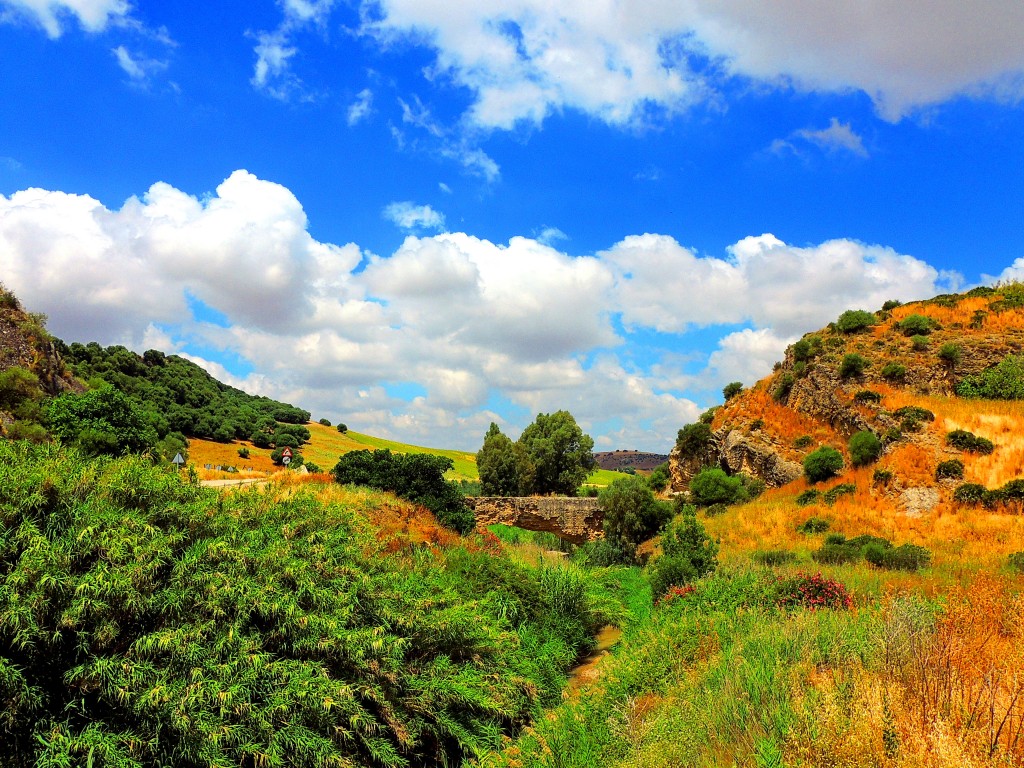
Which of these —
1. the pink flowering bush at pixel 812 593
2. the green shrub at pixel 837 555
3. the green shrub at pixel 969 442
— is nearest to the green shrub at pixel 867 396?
the green shrub at pixel 969 442

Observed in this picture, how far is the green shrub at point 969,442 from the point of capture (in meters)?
23.5

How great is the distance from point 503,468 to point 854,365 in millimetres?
26981

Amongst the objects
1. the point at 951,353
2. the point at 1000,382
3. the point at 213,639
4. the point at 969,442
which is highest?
the point at 951,353

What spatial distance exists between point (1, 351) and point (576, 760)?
4244 centimetres

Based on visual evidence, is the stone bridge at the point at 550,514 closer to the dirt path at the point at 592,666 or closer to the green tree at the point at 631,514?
the green tree at the point at 631,514

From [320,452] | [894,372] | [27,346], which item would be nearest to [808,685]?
[894,372]

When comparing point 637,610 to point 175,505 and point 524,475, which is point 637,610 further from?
point 524,475

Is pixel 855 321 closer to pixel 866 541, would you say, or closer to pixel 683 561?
pixel 866 541

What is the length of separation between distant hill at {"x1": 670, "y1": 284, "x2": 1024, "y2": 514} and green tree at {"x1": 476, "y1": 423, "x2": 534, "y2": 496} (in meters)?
13.2

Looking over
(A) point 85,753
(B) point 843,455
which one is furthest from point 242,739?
(B) point 843,455

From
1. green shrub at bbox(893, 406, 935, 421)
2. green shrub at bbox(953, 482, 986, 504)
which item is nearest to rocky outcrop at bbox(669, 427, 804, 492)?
green shrub at bbox(893, 406, 935, 421)

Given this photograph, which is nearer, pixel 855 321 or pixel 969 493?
pixel 969 493

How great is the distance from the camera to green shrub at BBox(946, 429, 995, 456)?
76.9 feet

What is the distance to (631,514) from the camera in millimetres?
27516
